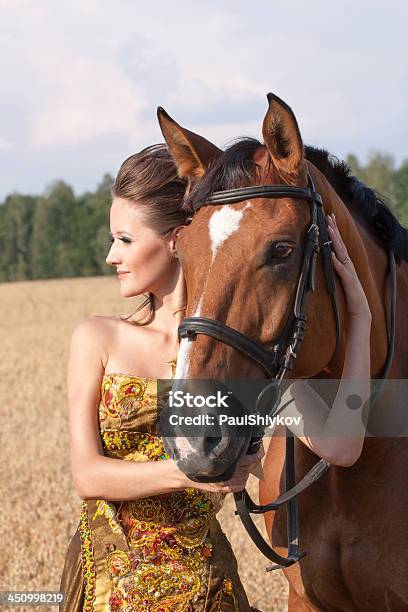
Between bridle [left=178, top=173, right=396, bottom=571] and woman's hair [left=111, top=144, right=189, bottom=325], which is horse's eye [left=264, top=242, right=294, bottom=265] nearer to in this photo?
bridle [left=178, top=173, right=396, bottom=571]

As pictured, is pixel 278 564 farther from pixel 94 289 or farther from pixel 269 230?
pixel 94 289

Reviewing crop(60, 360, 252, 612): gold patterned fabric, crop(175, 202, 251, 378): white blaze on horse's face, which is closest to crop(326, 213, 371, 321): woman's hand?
crop(175, 202, 251, 378): white blaze on horse's face

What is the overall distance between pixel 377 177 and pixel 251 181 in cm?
6301

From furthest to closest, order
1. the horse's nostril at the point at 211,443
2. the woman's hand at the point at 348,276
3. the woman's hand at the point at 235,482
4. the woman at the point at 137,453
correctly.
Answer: the woman at the point at 137,453
the woman's hand at the point at 348,276
the woman's hand at the point at 235,482
the horse's nostril at the point at 211,443

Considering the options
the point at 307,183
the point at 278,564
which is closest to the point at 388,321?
the point at 307,183

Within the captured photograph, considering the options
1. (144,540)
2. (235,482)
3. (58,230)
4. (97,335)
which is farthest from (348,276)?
(58,230)

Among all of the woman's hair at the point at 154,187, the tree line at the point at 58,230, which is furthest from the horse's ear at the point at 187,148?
the tree line at the point at 58,230

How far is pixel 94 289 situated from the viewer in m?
43.1

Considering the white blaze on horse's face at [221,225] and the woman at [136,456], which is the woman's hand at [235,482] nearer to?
the woman at [136,456]

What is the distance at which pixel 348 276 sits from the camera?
9.60 ft

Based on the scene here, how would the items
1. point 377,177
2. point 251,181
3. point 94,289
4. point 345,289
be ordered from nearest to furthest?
1. point 251,181
2. point 345,289
3. point 94,289
4. point 377,177

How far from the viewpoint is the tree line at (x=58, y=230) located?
70.8m

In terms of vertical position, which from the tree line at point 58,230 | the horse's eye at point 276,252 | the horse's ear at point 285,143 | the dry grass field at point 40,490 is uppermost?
the tree line at point 58,230

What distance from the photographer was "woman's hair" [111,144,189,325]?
323cm
